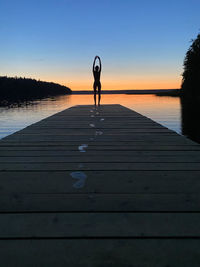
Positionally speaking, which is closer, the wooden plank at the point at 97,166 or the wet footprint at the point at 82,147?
the wooden plank at the point at 97,166

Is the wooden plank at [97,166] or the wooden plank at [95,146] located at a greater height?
the wooden plank at [95,146]

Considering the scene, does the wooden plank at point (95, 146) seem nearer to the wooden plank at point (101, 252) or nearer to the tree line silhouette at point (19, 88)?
the wooden plank at point (101, 252)

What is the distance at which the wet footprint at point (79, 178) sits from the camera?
2219mm

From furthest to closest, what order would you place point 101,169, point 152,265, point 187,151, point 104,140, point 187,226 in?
point 104,140
point 187,151
point 101,169
point 187,226
point 152,265

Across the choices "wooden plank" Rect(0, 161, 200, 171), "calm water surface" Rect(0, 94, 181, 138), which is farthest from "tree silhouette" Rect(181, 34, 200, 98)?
"wooden plank" Rect(0, 161, 200, 171)

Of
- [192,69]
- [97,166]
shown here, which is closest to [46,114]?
[192,69]

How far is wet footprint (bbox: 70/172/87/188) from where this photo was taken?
7.28ft

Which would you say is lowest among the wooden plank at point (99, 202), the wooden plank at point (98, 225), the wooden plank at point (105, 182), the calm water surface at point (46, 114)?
the calm water surface at point (46, 114)

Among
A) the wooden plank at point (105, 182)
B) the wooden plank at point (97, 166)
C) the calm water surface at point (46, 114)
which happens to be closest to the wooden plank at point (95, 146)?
the wooden plank at point (97, 166)

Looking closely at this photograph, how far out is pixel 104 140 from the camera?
441 centimetres

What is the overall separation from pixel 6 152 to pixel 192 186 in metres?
2.71

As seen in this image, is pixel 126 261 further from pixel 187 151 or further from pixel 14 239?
pixel 187 151

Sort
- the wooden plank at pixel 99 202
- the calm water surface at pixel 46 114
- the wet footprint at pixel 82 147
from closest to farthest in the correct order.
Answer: the wooden plank at pixel 99 202, the wet footprint at pixel 82 147, the calm water surface at pixel 46 114

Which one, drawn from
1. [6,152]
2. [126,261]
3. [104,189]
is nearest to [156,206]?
[104,189]
